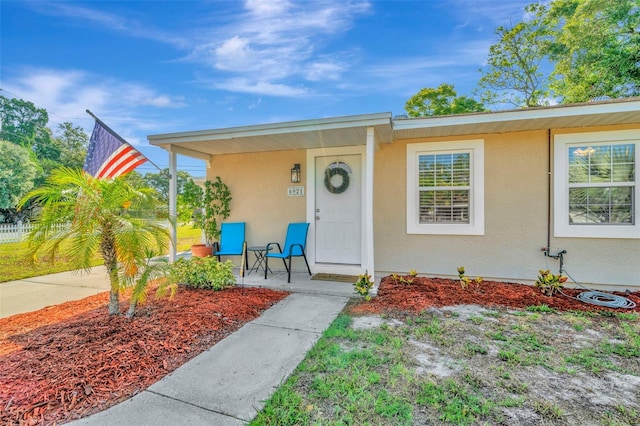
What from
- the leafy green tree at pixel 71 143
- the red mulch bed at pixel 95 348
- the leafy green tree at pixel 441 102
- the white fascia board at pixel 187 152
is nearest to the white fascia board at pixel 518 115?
the red mulch bed at pixel 95 348

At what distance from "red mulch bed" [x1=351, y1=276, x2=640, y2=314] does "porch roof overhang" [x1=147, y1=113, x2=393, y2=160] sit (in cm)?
236

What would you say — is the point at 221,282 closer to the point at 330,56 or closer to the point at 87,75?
the point at 330,56

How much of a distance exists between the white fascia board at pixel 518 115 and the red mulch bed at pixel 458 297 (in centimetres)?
241

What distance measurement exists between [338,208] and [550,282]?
332 cm

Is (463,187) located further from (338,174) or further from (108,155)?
(108,155)

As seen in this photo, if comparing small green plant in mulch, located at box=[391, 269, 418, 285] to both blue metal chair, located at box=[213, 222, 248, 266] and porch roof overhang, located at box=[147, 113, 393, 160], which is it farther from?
blue metal chair, located at box=[213, 222, 248, 266]

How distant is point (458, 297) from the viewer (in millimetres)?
4047

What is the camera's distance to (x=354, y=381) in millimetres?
2094

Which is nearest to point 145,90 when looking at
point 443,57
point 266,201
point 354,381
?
point 266,201

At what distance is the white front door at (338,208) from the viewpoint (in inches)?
207

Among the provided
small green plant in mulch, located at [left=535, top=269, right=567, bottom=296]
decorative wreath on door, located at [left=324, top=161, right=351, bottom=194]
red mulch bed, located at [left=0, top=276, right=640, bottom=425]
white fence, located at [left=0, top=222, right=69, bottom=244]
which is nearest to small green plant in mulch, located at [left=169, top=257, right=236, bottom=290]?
red mulch bed, located at [left=0, top=276, right=640, bottom=425]

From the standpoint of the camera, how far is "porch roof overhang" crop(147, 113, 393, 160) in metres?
4.04

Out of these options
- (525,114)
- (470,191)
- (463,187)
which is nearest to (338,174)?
(463,187)

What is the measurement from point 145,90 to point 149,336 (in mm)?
10297
